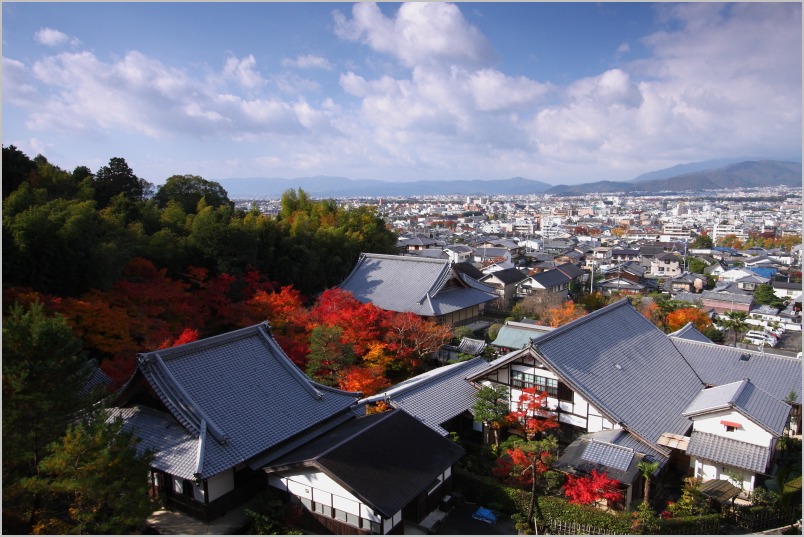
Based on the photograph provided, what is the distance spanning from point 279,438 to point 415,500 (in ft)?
13.4

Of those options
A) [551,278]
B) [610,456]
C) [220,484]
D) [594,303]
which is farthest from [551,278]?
[220,484]

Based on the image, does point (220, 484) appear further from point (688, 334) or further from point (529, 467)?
point (688, 334)

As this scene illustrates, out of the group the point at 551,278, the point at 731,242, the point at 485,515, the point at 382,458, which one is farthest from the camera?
the point at 731,242

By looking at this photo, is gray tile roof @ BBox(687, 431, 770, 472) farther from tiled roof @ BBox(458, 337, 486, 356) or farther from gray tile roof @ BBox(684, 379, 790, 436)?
tiled roof @ BBox(458, 337, 486, 356)

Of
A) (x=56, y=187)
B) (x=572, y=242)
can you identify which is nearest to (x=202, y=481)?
(x=56, y=187)

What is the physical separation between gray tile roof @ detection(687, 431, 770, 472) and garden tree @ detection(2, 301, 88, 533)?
16.4m

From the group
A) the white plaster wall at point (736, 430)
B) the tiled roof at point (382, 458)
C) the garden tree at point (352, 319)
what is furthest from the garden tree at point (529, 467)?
the garden tree at point (352, 319)

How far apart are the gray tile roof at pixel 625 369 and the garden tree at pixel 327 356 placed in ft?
25.0

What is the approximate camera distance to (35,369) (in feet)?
35.6

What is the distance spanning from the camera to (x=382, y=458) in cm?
1277

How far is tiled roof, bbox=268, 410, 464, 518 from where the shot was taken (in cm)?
1173

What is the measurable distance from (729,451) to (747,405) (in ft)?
5.17

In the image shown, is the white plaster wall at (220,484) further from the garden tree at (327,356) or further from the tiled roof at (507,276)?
the tiled roof at (507,276)

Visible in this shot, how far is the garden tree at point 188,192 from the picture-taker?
1506 inches
